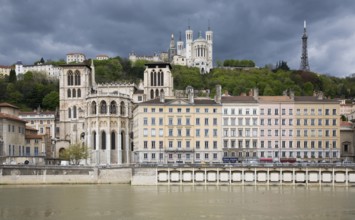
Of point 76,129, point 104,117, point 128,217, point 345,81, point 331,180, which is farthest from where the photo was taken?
point 345,81

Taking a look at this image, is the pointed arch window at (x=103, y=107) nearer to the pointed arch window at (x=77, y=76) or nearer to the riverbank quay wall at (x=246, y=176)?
the pointed arch window at (x=77, y=76)

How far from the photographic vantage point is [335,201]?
5400 cm

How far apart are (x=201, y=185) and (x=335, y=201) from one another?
2374cm

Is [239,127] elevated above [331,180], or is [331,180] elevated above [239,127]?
[239,127]

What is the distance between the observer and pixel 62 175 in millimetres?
76688

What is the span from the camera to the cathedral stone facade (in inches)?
3826

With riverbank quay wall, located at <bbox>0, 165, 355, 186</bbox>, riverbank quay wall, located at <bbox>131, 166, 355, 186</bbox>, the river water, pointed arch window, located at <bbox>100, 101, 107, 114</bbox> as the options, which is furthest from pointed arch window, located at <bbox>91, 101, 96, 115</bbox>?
the river water

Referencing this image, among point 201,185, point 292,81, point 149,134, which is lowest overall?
point 201,185

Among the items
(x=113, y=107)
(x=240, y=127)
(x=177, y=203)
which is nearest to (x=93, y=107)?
(x=113, y=107)

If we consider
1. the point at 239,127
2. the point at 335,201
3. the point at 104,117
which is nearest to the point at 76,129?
the point at 104,117

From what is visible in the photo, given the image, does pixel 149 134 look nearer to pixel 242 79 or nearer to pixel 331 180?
pixel 331 180

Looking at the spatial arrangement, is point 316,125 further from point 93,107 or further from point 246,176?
point 93,107

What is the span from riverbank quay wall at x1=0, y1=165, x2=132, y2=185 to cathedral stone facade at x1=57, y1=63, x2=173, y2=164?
705 inches

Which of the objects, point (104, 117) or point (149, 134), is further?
point (104, 117)
